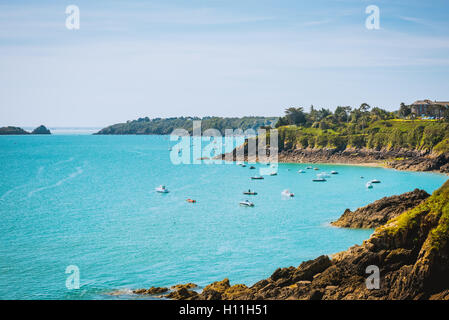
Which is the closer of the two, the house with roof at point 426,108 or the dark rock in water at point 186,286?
the dark rock in water at point 186,286

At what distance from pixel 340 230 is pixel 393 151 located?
8672cm

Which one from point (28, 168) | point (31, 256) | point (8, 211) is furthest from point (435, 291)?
point (28, 168)

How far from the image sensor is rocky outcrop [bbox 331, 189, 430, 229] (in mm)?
49594

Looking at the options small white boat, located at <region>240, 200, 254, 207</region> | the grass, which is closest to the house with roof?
small white boat, located at <region>240, 200, 254, 207</region>

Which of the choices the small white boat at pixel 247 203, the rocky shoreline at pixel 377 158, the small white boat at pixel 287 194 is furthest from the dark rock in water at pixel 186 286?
the rocky shoreline at pixel 377 158

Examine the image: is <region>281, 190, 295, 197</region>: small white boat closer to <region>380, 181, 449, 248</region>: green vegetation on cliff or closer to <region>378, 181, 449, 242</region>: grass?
<region>378, 181, 449, 242</region>: grass

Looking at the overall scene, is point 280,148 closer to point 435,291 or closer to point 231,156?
point 231,156

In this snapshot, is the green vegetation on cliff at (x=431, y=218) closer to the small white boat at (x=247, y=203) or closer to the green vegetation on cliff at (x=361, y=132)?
the small white boat at (x=247, y=203)

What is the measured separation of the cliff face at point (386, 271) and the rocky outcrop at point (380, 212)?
17.0 meters

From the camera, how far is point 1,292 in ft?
105

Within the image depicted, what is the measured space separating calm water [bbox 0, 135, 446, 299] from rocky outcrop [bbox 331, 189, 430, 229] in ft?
6.53

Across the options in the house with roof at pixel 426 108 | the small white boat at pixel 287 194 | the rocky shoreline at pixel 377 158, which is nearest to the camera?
the small white boat at pixel 287 194

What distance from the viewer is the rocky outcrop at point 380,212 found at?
49.6m

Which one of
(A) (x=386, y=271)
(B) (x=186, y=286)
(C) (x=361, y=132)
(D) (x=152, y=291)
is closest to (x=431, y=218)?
(A) (x=386, y=271)
